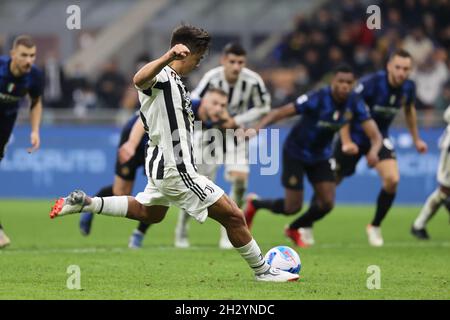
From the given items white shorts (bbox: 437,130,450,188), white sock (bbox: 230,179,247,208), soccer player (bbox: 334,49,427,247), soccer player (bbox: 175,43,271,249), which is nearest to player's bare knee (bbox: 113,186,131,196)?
soccer player (bbox: 175,43,271,249)

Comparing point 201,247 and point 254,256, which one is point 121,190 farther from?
point 254,256

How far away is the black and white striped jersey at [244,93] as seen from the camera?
12859mm

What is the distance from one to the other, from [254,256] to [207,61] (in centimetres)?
1654

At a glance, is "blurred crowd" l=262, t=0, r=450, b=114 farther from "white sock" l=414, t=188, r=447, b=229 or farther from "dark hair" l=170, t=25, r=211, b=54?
"dark hair" l=170, t=25, r=211, b=54

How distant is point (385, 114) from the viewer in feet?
42.5

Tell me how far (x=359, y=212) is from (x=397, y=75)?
5615 millimetres

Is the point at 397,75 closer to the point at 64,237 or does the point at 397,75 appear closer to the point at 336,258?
the point at 336,258

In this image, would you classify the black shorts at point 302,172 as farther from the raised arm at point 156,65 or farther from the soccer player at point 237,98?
the raised arm at point 156,65

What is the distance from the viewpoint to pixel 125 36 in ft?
85.0

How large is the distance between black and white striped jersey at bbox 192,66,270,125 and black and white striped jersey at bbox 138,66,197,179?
461 cm

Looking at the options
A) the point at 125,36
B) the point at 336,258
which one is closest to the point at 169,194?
the point at 336,258

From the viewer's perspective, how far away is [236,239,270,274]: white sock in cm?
837

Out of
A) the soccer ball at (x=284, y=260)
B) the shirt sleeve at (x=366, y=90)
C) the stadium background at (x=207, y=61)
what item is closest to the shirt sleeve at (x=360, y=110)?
the shirt sleeve at (x=366, y=90)

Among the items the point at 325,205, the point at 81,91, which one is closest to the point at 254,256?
the point at 325,205
